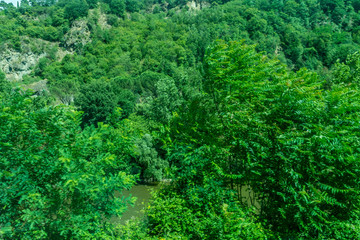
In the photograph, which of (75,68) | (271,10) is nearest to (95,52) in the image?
(75,68)

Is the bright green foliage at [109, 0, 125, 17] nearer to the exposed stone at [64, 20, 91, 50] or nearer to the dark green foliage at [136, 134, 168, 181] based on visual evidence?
the exposed stone at [64, 20, 91, 50]

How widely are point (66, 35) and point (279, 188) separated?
317 feet

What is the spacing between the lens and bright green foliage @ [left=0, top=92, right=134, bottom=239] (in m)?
4.93

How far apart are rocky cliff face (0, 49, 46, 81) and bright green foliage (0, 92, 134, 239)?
85010 millimetres

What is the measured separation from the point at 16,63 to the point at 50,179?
292ft

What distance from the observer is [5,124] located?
5324 millimetres

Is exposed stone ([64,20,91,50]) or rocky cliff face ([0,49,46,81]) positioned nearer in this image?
rocky cliff face ([0,49,46,81])

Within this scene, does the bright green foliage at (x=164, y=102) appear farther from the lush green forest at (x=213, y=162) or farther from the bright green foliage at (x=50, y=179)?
the bright green foliage at (x=50, y=179)

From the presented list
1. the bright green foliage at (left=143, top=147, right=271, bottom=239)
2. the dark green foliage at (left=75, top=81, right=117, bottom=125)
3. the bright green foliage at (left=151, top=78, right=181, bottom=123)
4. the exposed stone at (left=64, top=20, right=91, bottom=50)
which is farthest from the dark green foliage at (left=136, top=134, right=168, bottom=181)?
the exposed stone at (left=64, top=20, right=91, bottom=50)

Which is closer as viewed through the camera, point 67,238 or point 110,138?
point 67,238

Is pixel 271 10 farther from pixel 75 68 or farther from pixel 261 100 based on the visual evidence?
pixel 261 100

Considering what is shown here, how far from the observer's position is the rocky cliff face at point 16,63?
77.2 m

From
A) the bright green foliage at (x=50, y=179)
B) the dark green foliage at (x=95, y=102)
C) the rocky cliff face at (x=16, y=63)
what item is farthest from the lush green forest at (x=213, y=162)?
the rocky cliff face at (x=16, y=63)

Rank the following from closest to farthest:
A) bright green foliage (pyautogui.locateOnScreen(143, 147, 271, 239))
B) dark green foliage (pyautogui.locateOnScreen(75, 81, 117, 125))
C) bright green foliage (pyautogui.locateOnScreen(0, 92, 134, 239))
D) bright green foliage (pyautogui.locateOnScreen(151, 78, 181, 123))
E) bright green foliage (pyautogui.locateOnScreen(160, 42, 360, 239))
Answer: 1. bright green foliage (pyautogui.locateOnScreen(0, 92, 134, 239))
2. bright green foliage (pyautogui.locateOnScreen(143, 147, 271, 239))
3. bright green foliage (pyautogui.locateOnScreen(160, 42, 360, 239))
4. bright green foliage (pyautogui.locateOnScreen(151, 78, 181, 123))
5. dark green foliage (pyautogui.locateOnScreen(75, 81, 117, 125))
